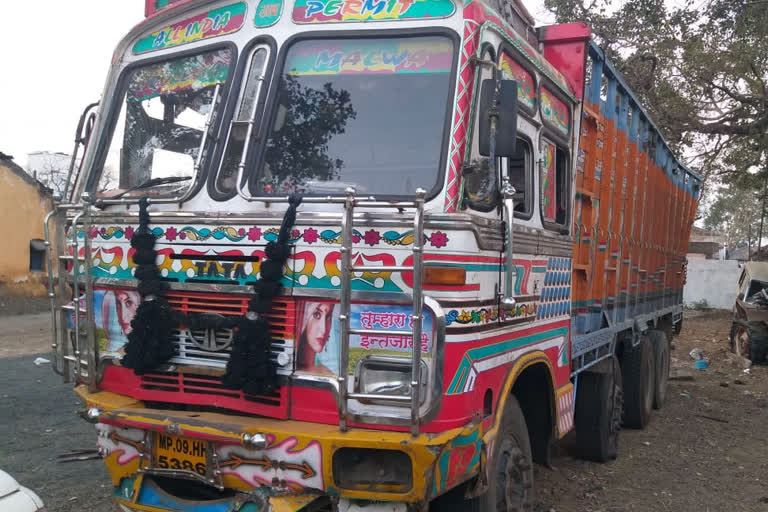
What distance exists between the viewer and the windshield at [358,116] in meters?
3.17

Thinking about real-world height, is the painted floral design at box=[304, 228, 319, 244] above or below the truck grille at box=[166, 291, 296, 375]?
above

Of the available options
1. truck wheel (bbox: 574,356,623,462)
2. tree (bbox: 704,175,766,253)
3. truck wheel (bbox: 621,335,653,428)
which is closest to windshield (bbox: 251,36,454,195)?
truck wheel (bbox: 574,356,623,462)

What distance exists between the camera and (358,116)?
10.8 ft

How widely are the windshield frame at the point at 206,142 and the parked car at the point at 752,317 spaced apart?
40.5 ft

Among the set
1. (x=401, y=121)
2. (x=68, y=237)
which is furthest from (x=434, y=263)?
(x=68, y=237)

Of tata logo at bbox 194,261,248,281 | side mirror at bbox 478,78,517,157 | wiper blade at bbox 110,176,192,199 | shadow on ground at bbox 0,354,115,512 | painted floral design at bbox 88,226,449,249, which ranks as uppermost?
side mirror at bbox 478,78,517,157

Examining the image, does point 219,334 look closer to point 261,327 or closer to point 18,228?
point 261,327

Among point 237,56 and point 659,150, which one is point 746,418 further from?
point 237,56

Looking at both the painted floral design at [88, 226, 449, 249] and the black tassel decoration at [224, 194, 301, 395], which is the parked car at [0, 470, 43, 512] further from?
the painted floral design at [88, 226, 449, 249]

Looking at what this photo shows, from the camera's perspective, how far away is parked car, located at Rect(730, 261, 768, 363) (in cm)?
1288

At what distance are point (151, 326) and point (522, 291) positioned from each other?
1867mm

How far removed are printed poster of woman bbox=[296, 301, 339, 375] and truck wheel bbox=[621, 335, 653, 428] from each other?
484 centimetres

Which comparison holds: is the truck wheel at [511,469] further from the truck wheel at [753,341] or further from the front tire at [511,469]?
the truck wheel at [753,341]

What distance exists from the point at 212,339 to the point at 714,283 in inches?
1172
